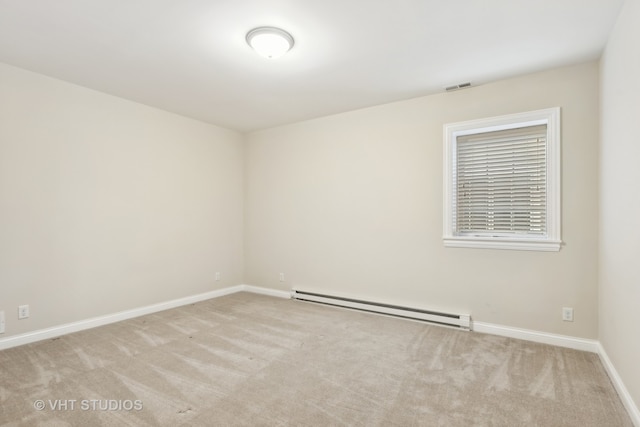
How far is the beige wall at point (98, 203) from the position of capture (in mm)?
2943

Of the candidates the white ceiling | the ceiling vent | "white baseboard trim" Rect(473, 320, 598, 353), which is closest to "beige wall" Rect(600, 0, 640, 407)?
"white baseboard trim" Rect(473, 320, 598, 353)

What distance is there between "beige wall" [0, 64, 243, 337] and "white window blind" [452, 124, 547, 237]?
3.45 metres

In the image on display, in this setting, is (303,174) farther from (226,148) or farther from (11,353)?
(11,353)

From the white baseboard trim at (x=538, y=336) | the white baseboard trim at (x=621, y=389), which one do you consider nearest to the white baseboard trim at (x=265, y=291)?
the white baseboard trim at (x=538, y=336)

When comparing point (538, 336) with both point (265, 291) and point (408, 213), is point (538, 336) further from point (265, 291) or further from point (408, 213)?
point (265, 291)

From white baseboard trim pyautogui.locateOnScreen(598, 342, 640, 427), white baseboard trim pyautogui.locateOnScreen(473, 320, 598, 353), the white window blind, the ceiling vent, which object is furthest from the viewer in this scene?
the ceiling vent

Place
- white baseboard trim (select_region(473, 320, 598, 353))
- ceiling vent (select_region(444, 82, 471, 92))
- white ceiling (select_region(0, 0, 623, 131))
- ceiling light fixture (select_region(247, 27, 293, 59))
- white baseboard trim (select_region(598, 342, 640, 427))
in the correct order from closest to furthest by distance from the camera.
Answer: white baseboard trim (select_region(598, 342, 640, 427)) < white ceiling (select_region(0, 0, 623, 131)) < ceiling light fixture (select_region(247, 27, 293, 59)) < white baseboard trim (select_region(473, 320, 598, 353)) < ceiling vent (select_region(444, 82, 471, 92))

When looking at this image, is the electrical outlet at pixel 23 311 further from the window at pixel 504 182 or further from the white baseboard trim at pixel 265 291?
the window at pixel 504 182

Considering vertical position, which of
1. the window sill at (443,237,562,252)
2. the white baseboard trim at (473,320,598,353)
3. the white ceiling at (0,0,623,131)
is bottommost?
the white baseboard trim at (473,320,598,353)

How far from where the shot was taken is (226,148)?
499 cm

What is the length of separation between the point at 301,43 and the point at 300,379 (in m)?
2.60

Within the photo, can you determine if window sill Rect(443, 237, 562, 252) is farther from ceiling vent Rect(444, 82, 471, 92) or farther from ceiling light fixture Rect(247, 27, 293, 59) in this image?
ceiling light fixture Rect(247, 27, 293, 59)

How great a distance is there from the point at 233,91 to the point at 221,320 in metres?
2.62

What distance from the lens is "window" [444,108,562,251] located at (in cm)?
296
